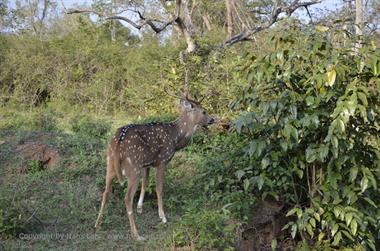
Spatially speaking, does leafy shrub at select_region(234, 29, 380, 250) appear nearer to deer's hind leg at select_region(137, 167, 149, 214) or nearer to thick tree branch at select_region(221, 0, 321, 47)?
deer's hind leg at select_region(137, 167, 149, 214)

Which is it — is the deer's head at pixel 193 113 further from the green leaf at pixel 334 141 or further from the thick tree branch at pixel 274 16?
the thick tree branch at pixel 274 16

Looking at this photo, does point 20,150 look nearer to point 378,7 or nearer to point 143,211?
point 143,211

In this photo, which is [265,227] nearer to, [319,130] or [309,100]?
[319,130]

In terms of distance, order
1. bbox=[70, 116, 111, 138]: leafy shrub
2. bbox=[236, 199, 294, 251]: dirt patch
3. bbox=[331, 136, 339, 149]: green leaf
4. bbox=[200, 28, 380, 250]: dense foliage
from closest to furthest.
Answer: bbox=[331, 136, 339, 149]: green leaf
bbox=[200, 28, 380, 250]: dense foliage
bbox=[236, 199, 294, 251]: dirt patch
bbox=[70, 116, 111, 138]: leafy shrub

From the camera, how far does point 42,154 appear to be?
28.8 feet

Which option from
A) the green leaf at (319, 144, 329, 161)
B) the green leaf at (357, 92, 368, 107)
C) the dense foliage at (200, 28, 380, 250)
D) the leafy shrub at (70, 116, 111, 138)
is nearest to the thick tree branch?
the leafy shrub at (70, 116, 111, 138)

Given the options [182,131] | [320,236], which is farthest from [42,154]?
[320,236]

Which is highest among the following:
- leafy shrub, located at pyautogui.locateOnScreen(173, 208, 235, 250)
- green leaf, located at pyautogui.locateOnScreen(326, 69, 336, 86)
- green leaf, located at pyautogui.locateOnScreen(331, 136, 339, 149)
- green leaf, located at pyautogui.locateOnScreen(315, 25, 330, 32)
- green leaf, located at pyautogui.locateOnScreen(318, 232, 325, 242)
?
green leaf, located at pyautogui.locateOnScreen(315, 25, 330, 32)

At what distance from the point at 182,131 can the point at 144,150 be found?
3.15ft

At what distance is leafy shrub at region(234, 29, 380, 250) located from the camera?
480 centimetres

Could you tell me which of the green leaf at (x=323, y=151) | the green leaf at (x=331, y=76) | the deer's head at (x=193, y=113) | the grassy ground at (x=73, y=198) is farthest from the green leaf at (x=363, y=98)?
the deer's head at (x=193, y=113)

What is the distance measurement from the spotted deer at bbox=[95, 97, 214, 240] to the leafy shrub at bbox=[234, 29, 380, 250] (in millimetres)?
1550

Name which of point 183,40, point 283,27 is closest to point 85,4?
point 183,40

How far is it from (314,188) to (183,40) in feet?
40.7
